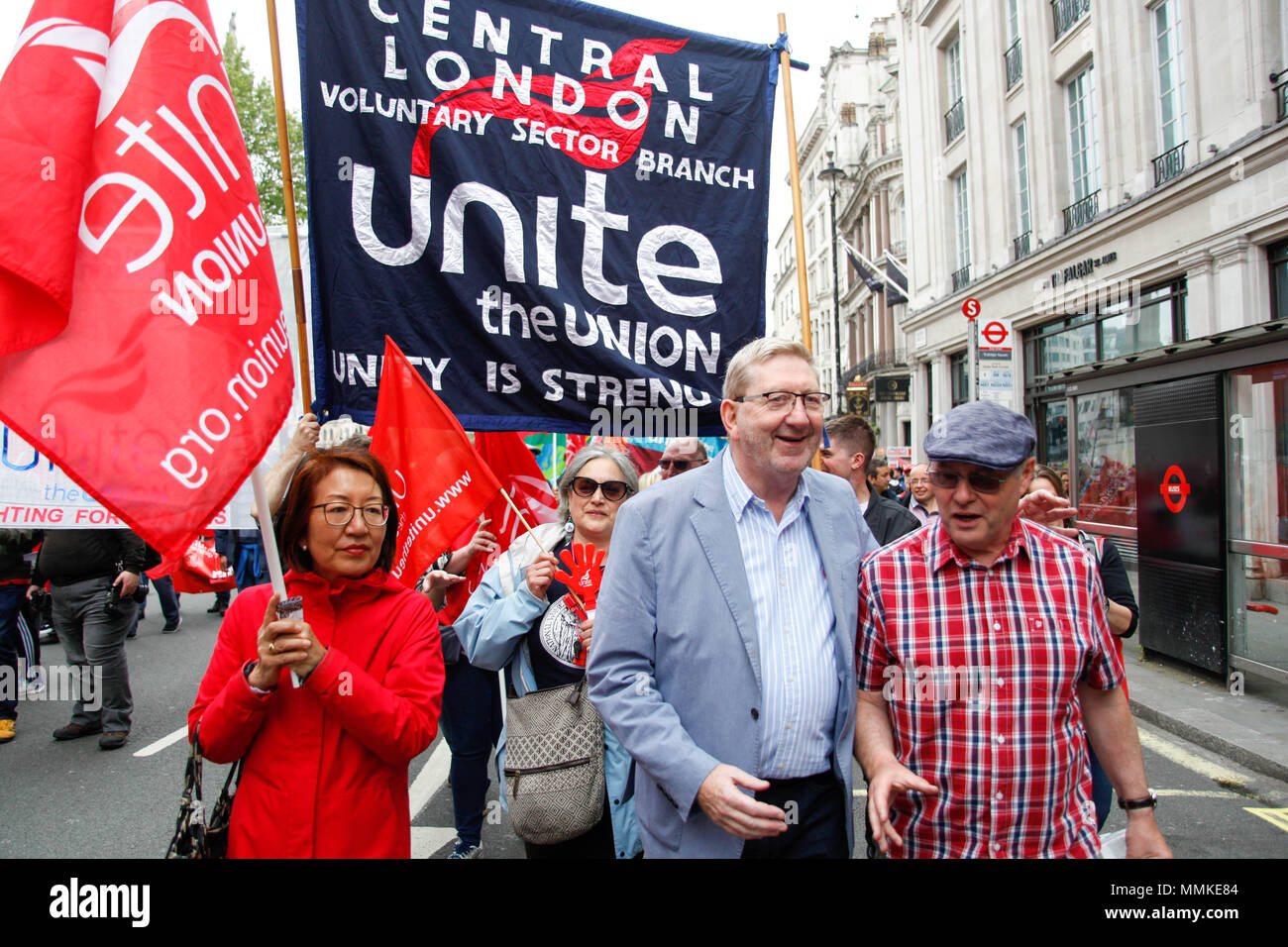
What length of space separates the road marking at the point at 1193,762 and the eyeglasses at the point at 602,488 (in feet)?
13.9

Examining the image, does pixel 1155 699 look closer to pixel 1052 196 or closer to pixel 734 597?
pixel 734 597

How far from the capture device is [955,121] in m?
22.2

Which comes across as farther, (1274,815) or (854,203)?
(854,203)

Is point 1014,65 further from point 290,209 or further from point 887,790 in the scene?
point 887,790

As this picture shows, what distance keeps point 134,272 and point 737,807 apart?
1701 mm

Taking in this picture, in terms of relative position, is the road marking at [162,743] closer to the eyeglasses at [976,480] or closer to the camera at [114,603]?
the camera at [114,603]

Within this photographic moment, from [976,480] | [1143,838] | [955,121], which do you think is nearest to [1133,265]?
[955,121]

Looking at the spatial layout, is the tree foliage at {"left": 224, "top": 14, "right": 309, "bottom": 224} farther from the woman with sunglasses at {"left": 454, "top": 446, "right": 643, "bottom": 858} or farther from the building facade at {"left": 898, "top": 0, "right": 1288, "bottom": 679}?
the woman with sunglasses at {"left": 454, "top": 446, "right": 643, "bottom": 858}

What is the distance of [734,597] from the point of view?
6.48 feet

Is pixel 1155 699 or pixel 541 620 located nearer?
pixel 541 620

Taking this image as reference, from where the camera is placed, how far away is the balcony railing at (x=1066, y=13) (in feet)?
52.4

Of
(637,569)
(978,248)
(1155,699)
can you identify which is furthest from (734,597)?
(978,248)

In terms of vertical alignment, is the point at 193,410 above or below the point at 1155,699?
above
